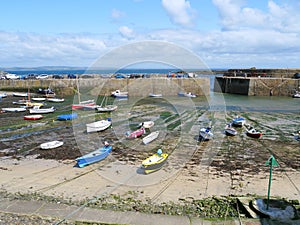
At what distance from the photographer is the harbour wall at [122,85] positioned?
138 feet

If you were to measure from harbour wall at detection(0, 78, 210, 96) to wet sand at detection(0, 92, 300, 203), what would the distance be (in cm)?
1912

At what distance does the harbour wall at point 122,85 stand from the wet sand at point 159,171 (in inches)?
753

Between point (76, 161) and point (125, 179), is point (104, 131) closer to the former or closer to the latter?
point (76, 161)

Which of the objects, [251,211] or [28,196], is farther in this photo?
[28,196]

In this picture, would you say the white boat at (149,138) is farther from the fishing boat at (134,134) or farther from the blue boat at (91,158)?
the blue boat at (91,158)

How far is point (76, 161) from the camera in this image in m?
13.5

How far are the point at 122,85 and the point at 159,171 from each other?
31.8 metres

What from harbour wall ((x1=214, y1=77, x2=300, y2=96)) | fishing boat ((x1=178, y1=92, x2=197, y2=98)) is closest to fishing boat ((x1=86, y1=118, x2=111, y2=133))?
fishing boat ((x1=178, y1=92, x2=197, y2=98))

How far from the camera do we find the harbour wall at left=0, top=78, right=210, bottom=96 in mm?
42062

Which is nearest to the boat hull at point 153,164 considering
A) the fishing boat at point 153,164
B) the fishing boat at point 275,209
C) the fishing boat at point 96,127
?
the fishing boat at point 153,164

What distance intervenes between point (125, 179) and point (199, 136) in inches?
318

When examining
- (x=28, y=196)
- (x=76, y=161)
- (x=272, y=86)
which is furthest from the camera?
(x=272, y=86)

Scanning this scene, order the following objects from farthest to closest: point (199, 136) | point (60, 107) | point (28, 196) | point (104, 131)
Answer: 1. point (60, 107)
2. point (104, 131)
3. point (199, 136)
4. point (28, 196)

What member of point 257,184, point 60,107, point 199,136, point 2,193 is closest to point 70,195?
point 2,193
